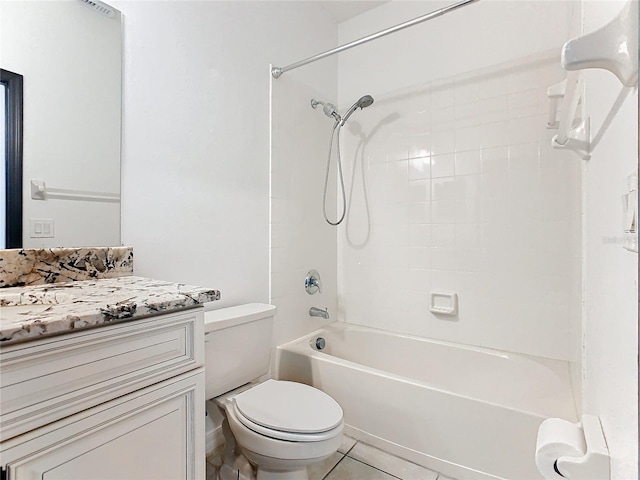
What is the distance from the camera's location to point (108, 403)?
71 cm

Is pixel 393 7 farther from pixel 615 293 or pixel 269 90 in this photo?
pixel 615 293

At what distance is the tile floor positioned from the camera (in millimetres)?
1460

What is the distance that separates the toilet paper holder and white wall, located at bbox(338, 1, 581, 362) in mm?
989

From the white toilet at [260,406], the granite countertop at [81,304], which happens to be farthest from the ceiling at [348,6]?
the granite countertop at [81,304]

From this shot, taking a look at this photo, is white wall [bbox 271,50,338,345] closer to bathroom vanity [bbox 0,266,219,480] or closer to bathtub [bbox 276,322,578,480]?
bathtub [bbox 276,322,578,480]

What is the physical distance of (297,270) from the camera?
2.06 meters

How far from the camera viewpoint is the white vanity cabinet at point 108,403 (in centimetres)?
59

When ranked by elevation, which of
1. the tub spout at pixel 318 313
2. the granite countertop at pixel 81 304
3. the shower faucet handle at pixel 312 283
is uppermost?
the granite countertop at pixel 81 304

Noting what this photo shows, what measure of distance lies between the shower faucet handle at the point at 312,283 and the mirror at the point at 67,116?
114 cm

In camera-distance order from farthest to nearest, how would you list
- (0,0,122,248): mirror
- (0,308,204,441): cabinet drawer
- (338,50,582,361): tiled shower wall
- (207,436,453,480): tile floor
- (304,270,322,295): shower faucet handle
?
(304,270,322,295): shower faucet handle, (338,50,582,361): tiled shower wall, (207,436,453,480): tile floor, (0,0,122,248): mirror, (0,308,204,441): cabinet drawer

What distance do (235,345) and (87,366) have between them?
2.58 ft

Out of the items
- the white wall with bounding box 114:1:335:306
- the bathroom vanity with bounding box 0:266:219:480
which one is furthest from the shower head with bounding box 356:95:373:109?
the bathroom vanity with bounding box 0:266:219:480

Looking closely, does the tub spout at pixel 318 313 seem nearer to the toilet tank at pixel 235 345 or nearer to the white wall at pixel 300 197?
the white wall at pixel 300 197

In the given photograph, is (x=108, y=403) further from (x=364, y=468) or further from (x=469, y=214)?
(x=469, y=214)
